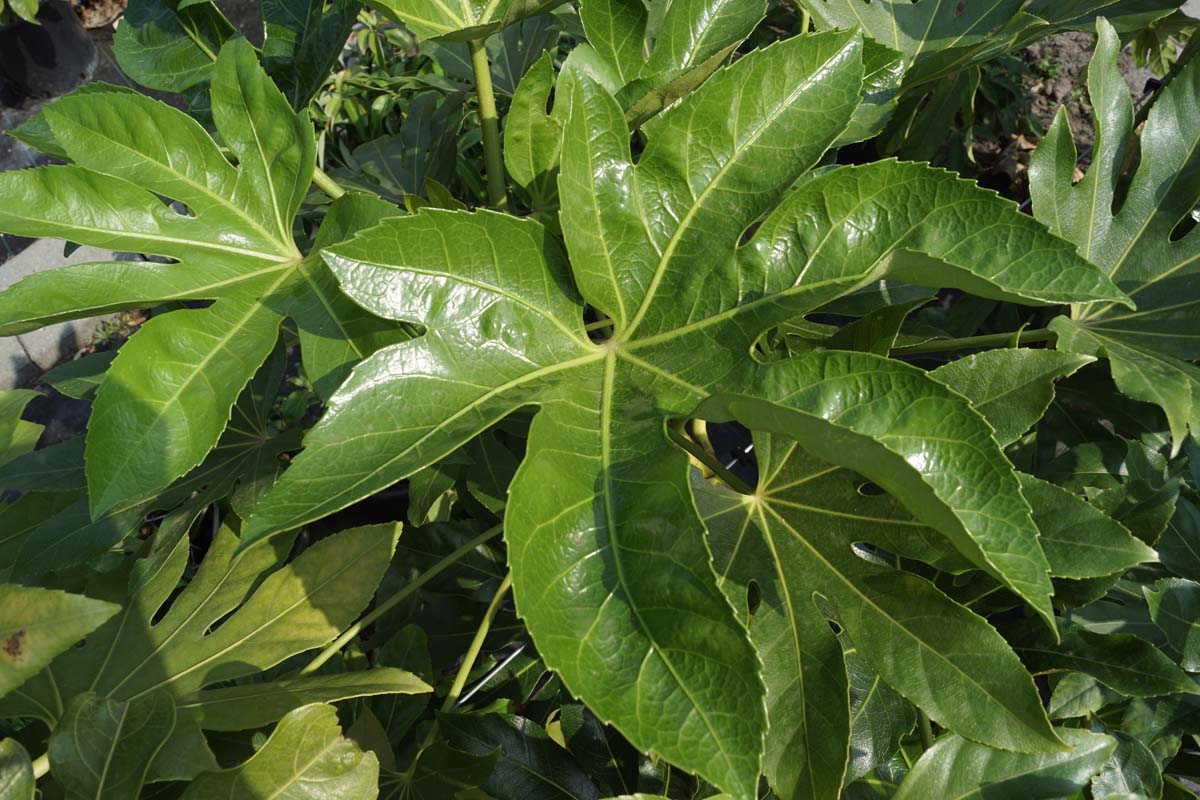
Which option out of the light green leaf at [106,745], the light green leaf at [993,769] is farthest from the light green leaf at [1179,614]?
the light green leaf at [106,745]

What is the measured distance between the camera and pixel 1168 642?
0.94 metres

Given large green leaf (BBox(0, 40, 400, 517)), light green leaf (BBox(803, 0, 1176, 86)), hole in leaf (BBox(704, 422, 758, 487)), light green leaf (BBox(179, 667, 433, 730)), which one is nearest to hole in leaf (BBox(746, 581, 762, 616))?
light green leaf (BBox(179, 667, 433, 730))

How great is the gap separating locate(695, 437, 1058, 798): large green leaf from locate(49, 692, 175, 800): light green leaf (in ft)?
1.77

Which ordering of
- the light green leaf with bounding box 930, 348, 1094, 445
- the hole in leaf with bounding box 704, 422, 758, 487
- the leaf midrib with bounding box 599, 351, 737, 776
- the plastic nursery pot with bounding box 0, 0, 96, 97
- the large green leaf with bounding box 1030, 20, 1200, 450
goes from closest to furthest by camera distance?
the leaf midrib with bounding box 599, 351, 737, 776
the light green leaf with bounding box 930, 348, 1094, 445
the large green leaf with bounding box 1030, 20, 1200, 450
the hole in leaf with bounding box 704, 422, 758, 487
the plastic nursery pot with bounding box 0, 0, 96, 97

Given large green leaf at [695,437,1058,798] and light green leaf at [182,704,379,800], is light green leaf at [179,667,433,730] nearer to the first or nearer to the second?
light green leaf at [182,704,379,800]

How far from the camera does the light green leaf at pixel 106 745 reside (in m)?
0.70

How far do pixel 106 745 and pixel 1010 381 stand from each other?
2.95 feet

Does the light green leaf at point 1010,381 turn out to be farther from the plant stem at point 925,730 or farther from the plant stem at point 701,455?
the plant stem at point 925,730

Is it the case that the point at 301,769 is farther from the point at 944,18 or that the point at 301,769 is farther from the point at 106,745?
the point at 944,18

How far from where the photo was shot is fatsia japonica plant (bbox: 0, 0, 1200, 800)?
0.65m

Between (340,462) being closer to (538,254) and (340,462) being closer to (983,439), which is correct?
(538,254)

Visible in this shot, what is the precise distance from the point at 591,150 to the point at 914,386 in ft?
1.15

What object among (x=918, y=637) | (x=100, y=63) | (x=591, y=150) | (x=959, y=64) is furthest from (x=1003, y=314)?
(x=100, y=63)

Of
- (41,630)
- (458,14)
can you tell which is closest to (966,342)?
(458,14)
